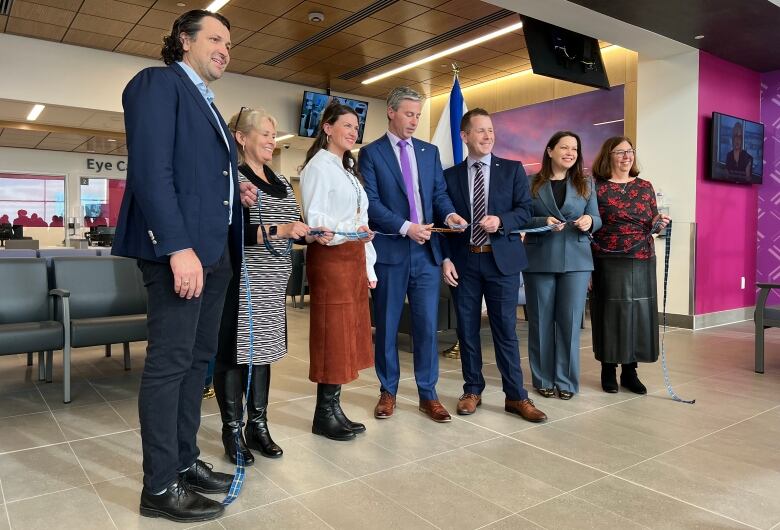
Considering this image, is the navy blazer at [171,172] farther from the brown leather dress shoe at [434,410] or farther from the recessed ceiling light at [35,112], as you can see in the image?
the recessed ceiling light at [35,112]

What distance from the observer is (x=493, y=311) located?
3.30m

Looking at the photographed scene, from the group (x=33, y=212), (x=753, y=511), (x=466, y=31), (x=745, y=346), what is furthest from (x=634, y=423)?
(x=33, y=212)

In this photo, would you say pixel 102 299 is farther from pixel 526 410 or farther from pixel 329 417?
pixel 526 410

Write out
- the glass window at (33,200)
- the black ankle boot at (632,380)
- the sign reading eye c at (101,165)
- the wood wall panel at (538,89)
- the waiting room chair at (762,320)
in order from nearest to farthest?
the black ankle boot at (632,380), the waiting room chair at (762,320), the wood wall panel at (538,89), the sign reading eye c at (101,165), the glass window at (33,200)

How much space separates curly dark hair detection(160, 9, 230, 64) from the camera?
200cm

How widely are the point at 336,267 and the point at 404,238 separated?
51cm

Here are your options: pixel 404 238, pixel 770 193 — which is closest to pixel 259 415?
pixel 404 238

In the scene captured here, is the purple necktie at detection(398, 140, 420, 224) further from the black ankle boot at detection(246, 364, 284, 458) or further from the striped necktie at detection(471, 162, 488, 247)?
the black ankle boot at detection(246, 364, 284, 458)

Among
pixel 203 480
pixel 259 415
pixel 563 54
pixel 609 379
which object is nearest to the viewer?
pixel 203 480

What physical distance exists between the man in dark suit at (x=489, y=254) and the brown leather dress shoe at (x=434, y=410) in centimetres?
15

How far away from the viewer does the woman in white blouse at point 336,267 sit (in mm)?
2740

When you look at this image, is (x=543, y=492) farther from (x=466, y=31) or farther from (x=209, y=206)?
(x=466, y=31)

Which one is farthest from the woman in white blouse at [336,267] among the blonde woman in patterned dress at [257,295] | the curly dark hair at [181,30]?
the curly dark hair at [181,30]

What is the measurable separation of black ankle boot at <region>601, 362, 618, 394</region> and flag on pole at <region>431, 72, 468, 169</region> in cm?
208
